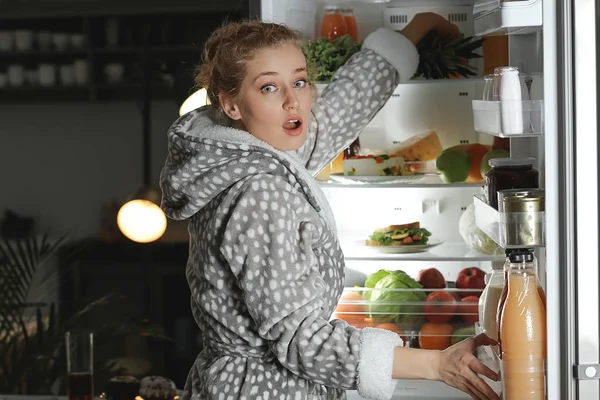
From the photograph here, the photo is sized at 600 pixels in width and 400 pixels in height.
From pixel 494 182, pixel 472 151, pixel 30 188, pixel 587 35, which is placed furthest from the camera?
pixel 30 188

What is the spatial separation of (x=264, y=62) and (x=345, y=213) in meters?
1.08

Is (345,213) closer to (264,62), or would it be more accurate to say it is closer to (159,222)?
(264,62)

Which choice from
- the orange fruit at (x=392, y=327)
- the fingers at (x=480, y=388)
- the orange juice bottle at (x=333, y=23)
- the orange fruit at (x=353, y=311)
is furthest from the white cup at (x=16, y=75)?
the fingers at (x=480, y=388)

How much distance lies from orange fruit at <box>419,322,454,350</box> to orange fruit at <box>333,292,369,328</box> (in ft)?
0.56

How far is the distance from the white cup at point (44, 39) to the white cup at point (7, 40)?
0.12m

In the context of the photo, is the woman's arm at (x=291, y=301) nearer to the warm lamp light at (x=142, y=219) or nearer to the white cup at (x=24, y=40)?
the warm lamp light at (x=142, y=219)

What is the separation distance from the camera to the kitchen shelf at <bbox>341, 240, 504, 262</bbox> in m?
2.38

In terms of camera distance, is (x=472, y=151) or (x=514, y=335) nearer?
(x=514, y=335)

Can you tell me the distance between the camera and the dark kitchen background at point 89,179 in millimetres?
3574

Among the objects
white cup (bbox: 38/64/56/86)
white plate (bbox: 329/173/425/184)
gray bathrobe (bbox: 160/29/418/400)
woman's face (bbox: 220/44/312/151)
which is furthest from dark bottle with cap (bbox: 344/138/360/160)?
white cup (bbox: 38/64/56/86)

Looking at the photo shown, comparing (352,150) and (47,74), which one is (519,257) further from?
(47,74)

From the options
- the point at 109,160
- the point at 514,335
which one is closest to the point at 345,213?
the point at 514,335

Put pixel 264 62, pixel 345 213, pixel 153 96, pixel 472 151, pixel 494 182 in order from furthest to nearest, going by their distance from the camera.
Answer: pixel 153 96 < pixel 345 213 < pixel 472 151 < pixel 494 182 < pixel 264 62

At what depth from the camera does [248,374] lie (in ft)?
5.52
